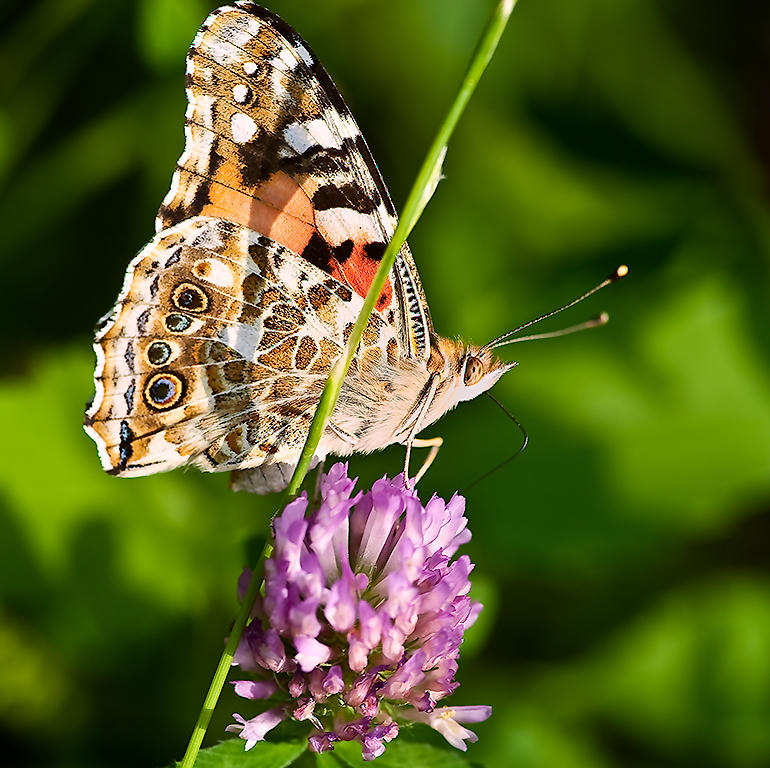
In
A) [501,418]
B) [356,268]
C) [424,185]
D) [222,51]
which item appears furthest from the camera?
[501,418]

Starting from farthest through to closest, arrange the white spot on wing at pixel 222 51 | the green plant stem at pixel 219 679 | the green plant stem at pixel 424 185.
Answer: the white spot on wing at pixel 222 51 → the green plant stem at pixel 219 679 → the green plant stem at pixel 424 185

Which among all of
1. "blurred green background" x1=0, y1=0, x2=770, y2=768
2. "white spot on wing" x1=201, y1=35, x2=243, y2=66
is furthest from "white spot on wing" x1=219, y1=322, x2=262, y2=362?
"blurred green background" x1=0, y1=0, x2=770, y2=768

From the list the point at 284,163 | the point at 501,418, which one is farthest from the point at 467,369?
the point at 501,418

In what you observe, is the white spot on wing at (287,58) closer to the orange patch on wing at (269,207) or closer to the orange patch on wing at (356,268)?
the orange patch on wing at (269,207)

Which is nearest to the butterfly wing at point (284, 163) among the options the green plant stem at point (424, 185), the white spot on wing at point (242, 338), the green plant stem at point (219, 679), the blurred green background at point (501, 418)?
the white spot on wing at point (242, 338)

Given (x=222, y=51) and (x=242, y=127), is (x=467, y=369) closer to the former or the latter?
(x=242, y=127)

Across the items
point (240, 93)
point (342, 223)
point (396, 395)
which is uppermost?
point (240, 93)

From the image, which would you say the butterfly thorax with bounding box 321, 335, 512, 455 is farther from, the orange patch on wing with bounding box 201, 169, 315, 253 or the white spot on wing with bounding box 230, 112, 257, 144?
the white spot on wing with bounding box 230, 112, 257, 144
